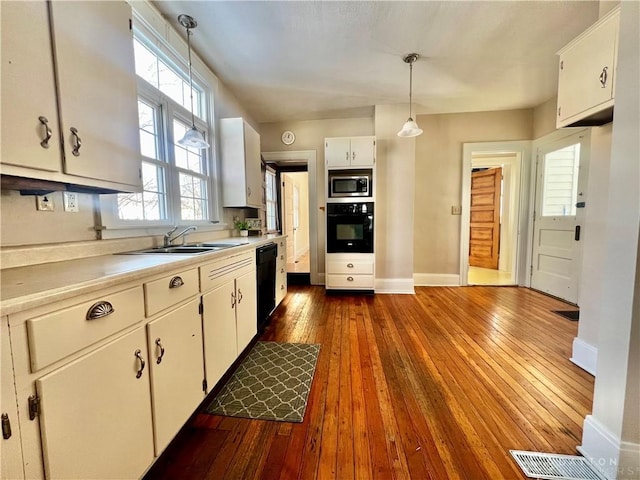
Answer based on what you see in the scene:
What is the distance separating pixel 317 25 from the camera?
7.04ft

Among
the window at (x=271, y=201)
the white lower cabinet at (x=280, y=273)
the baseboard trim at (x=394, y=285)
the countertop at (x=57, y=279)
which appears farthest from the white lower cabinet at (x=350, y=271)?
the countertop at (x=57, y=279)

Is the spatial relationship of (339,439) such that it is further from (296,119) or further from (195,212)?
(296,119)

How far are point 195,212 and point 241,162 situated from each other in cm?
82

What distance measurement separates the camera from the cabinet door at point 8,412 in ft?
1.92

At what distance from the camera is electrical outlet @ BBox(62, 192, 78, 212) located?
1.28m

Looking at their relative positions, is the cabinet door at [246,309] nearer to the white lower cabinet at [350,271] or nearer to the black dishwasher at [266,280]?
the black dishwasher at [266,280]

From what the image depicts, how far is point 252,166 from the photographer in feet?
10.4

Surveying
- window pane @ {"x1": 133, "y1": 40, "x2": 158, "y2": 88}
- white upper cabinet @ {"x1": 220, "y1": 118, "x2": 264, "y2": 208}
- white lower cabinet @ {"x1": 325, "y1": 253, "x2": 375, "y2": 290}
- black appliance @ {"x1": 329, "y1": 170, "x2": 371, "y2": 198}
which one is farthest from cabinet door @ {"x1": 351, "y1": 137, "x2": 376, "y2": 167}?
window pane @ {"x1": 133, "y1": 40, "x2": 158, "y2": 88}

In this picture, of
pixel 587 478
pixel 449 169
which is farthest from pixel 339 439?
pixel 449 169

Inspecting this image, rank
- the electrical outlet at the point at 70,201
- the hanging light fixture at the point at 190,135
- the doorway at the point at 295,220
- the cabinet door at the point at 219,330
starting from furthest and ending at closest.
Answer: the doorway at the point at 295,220 → the hanging light fixture at the point at 190,135 → the cabinet door at the point at 219,330 → the electrical outlet at the point at 70,201

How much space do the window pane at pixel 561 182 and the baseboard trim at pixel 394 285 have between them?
2.21m

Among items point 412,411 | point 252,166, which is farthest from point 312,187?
point 412,411

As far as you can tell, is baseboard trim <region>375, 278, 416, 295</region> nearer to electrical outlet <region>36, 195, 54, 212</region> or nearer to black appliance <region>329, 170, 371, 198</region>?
black appliance <region>329, 170, 371, 198</region>

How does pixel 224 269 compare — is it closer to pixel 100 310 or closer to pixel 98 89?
pixel 100 310
